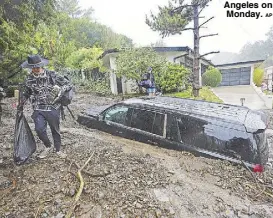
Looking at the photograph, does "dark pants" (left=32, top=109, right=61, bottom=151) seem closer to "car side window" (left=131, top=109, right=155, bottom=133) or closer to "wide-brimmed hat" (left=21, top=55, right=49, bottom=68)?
"wide-brimmed hat" (left=21, top=55, right=49, bottom=68)

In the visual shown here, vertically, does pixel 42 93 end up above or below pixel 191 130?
above

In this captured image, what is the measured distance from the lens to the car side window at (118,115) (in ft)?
17.6

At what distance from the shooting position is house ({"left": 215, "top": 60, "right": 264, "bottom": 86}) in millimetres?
23234

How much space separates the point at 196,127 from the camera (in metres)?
4.23

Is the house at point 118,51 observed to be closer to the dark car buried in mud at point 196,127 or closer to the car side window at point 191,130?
the dark car buried in mud at point 196,127

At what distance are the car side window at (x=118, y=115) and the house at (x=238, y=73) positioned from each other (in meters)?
21.1

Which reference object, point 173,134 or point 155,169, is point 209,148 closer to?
point 173,134

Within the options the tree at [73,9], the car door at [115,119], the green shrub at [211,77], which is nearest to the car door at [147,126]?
the car door at [115,119]

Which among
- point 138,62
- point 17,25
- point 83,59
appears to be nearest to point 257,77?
point 138,62

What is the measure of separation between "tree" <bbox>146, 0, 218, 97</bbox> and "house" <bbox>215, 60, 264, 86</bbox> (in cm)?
1303

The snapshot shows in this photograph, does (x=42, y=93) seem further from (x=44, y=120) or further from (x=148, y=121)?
(x=148, y=121)

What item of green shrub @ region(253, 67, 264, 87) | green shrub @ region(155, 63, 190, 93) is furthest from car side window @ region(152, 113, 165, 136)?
green shrub @ region(253, 67, 264, 87)

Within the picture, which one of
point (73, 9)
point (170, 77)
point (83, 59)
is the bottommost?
point (170, 77)

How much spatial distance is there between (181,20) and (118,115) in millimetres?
9167
